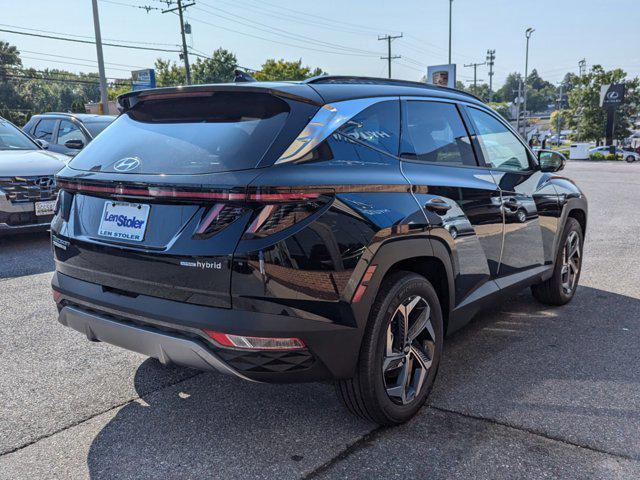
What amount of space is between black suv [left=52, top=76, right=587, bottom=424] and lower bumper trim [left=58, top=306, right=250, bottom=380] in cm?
1

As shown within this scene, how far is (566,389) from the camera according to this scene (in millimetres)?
3395

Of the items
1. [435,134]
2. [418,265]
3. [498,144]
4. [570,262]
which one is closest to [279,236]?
[418,265]

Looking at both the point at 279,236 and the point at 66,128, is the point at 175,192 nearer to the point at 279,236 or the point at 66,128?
the point at 279,236

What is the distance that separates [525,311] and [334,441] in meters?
2.71

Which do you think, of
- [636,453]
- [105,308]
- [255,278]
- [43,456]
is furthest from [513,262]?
[43,456]

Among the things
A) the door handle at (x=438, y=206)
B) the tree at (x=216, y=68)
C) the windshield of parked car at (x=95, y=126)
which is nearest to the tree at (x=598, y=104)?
the tree at (x=216, y=68)

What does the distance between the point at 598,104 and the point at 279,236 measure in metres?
70.2

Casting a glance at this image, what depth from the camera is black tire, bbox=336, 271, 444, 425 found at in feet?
8.89

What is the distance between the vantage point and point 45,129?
1099 cm

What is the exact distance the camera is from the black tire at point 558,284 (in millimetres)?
4844

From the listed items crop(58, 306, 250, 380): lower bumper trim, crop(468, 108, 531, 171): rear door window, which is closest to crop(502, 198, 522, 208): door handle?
crop(468, 108, 531, 171): rear door window

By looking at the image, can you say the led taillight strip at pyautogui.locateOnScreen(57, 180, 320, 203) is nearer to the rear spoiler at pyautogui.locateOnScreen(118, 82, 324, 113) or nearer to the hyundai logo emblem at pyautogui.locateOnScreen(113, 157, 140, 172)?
the hyundai logo emblem at pyautogui.locateOnScreen(113, 157, 140, 172)

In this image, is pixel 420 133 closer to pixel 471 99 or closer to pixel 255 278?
pixel 471 99

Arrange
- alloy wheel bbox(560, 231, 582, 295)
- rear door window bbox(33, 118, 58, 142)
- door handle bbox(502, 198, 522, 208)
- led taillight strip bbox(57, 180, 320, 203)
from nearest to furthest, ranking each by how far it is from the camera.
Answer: led taillight strip bbox(57, 180, 320, 203)
door handle bbox(502, 198, 522, 208)
alloy wheel bbox(560, 231, 582, 295)
rear door window bbox(33, 118, 58, 142)
